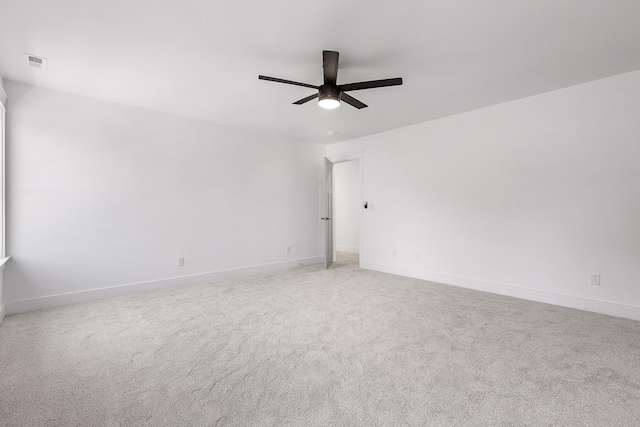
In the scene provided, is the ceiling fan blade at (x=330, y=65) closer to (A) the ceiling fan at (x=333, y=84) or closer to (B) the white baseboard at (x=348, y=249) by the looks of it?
(A) the ceiling fan at (x=333, y=84)

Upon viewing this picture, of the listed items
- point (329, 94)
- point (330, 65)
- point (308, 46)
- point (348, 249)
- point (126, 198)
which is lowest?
point (348, 249)

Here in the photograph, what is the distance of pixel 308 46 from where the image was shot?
2.45 m

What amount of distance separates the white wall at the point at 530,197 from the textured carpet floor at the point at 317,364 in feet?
1.71

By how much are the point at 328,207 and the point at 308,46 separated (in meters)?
3.70

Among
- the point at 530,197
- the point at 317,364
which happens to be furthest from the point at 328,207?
the point at 317,364

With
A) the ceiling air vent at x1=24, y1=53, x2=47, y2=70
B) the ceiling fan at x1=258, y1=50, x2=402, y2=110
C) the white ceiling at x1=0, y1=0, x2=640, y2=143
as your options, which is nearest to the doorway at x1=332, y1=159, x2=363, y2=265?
the white ceiling at x1=0, y1=0, x2=640, y2=143

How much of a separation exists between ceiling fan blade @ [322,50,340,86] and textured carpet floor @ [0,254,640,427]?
2.26 meters

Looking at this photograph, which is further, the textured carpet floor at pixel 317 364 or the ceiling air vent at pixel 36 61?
the ceiling air vent at pixel 36 61

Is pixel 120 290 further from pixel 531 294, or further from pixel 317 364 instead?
pixel 531 294

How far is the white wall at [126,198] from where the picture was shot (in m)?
3.24

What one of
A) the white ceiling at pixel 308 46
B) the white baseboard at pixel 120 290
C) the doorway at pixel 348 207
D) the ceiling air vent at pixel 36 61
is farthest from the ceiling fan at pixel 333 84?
the doorway at pixel 348 207

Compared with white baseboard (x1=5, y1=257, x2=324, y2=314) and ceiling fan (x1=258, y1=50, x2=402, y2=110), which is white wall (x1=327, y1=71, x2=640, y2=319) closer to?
ceiling fan (x1=258, y1=50, x2=402, y2=110)

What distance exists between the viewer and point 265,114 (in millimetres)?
4184

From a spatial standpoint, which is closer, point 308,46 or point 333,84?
point 308,46
